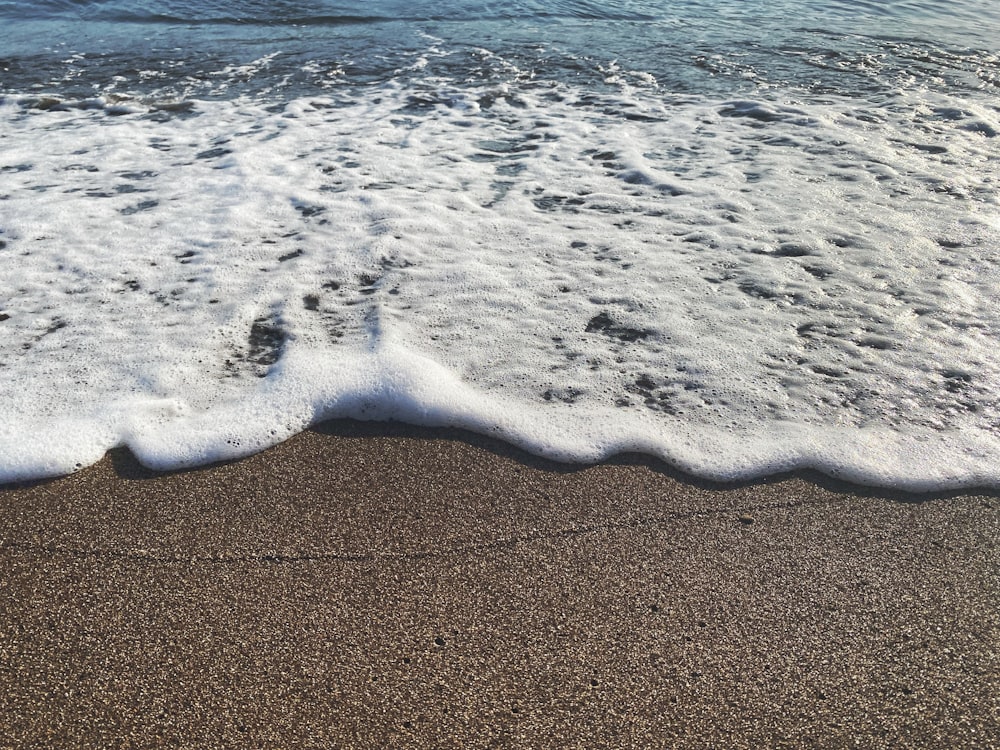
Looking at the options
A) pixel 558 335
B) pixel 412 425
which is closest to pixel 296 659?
pixel 412 425

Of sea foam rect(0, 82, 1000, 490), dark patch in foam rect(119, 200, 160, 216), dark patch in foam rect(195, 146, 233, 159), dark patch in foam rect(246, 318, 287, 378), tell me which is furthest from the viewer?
dark patch in foam rect(195, 146, 233, 159)

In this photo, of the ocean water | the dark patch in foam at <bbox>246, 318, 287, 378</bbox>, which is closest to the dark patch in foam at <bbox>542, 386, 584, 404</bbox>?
the ocean water

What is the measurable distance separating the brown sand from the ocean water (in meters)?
0.21

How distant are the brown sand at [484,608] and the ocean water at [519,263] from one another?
8.1 inches

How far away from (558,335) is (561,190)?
1.70 meters

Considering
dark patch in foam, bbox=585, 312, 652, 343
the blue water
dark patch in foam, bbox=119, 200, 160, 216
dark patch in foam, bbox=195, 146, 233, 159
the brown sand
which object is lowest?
the brown sand

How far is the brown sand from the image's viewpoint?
167 centimetres

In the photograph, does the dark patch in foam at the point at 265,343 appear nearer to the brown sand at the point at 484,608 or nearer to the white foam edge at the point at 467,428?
the white foam edge at the point at 467,428

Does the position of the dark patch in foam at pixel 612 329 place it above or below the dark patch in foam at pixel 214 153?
below

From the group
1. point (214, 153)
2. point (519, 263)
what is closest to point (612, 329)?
point (519, 263)

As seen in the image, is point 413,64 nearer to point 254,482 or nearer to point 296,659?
point 254,482

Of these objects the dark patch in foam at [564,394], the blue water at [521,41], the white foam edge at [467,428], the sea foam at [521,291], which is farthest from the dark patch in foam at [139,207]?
the dark patch in foam at [564,394]

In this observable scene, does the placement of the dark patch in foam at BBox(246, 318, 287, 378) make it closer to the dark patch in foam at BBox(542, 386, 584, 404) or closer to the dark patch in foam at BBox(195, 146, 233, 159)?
the dark patch in foam at BBox(542, 386, 584, 404)

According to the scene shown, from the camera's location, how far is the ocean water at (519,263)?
2.60 metres
